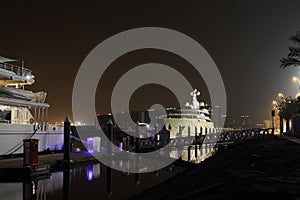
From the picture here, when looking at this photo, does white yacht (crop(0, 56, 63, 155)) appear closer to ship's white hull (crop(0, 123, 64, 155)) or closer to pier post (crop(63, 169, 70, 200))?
ship's white hull (crop(0, 123, 64, 155))

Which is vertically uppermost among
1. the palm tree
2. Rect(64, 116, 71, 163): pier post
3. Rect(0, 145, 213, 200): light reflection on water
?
the palm tree

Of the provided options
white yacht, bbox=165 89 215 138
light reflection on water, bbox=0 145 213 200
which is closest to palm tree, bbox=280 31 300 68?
light reflection on water, bbox=0 145 213 200

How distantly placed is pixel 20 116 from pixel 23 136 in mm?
3438

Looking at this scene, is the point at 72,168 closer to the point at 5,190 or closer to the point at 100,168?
the point at 100,168

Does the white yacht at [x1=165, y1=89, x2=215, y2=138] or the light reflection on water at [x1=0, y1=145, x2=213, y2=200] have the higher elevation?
the white yacht at [x1=165, y1=89, x2=215, y2=138]

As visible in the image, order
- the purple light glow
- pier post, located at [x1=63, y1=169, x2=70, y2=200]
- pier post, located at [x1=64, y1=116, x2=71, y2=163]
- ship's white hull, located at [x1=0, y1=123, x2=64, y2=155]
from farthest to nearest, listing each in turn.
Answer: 1. ship's white hull, located at [x1=0, y1=123, x2=64, y2=155]
2. pier post, located at [x1=64, y1=116, x2=71, y2=163]
3. the purple light glow
4. pier post, located at [x1=63, y1=169, x2=70, y2=200]

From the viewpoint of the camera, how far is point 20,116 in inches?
1128

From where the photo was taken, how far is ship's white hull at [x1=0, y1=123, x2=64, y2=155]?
78.5 feet

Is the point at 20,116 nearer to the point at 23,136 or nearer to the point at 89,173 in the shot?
the point at 23,136

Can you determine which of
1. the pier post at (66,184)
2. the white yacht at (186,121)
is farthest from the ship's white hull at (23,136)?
the white yacht at (186,121)

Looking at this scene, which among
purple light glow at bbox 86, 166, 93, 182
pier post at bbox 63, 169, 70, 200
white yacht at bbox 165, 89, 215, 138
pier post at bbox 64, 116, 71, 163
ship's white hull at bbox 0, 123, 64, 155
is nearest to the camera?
pier post at bbox 63, 169, 70, 200

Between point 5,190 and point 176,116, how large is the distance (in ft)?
253

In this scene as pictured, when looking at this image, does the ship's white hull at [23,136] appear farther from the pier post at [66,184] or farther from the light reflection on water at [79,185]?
the pier post at [66,184]

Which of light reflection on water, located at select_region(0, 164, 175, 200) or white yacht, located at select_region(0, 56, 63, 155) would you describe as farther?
white yacht, located at select_region(0, 56, 63, 155)
